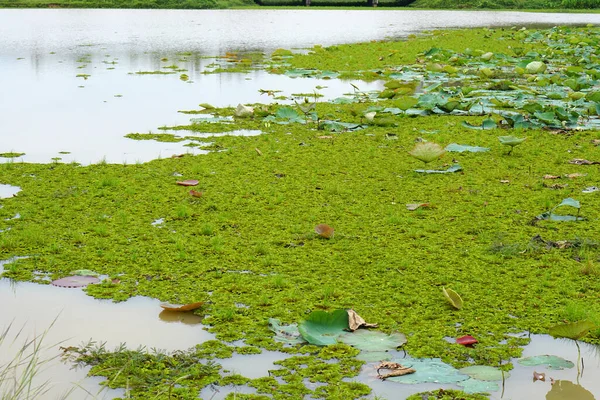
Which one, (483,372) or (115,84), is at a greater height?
(115,84)

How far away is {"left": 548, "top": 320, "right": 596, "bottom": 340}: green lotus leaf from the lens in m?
2.68

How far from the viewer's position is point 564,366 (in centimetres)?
261

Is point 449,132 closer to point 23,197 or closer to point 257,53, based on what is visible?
point 23,197

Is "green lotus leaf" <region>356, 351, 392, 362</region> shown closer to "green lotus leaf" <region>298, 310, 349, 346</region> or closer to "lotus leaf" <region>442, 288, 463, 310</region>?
"green lotus leaf" <region>298, 310, 349, 346</region>

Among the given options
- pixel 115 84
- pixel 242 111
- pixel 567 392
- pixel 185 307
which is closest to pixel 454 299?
pixel 567 392

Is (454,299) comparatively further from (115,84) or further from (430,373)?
(115,84)

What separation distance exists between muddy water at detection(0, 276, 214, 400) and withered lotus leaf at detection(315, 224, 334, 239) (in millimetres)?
1097

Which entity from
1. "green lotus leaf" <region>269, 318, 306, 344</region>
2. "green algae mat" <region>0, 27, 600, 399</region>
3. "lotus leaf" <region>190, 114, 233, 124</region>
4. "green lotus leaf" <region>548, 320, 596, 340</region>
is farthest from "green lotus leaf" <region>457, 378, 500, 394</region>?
"lotus leaf" <region>190, 114, 233, 124</region>

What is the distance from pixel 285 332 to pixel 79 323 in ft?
2.69

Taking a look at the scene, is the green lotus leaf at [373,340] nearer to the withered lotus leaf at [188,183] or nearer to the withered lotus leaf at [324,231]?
the withered lotus leaf at [324,231]

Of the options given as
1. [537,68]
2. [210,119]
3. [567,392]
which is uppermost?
[537,68]

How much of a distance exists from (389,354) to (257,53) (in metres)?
12.8

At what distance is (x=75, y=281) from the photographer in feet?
10.7

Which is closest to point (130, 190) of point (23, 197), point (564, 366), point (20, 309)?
point (23, 197)
